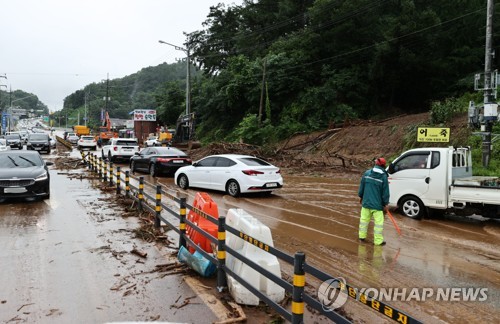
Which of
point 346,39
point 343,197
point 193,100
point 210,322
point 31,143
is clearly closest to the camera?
point 210,322

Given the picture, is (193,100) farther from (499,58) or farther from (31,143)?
(499,58)

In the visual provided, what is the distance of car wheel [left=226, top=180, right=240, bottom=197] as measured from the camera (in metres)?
13.5

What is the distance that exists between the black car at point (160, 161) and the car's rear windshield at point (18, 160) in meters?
6.39

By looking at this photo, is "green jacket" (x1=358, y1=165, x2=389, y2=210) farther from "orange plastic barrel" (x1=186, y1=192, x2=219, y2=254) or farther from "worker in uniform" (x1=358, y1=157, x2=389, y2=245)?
"orange plastic barrel" (x1=186, y1=192, x2=219, y2=254)

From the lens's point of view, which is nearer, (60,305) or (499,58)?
(60,305)

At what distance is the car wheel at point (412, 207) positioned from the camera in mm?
10406

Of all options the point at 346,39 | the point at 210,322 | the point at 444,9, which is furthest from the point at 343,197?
the point at 444,9

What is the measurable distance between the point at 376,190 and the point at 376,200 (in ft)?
0.63

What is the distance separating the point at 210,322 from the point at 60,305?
1848 millimetres

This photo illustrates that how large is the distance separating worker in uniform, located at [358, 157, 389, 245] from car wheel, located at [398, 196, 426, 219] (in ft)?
9.77

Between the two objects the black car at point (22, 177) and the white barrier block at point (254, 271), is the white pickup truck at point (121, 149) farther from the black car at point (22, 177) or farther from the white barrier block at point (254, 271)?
the white barrier block at point (254, 271)

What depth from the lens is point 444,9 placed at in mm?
40531

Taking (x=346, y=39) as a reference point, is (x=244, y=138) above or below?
below

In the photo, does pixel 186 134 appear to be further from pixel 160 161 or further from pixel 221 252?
pixel 221 252
